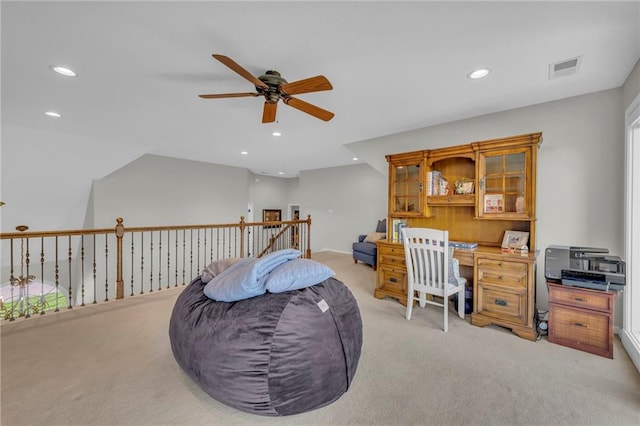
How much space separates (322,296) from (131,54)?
2.29 m

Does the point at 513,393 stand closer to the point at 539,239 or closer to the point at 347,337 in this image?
the point at 347,337

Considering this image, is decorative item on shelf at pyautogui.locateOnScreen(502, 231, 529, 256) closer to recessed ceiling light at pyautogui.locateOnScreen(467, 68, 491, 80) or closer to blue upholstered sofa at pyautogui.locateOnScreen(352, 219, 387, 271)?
recessed ceiling light at pyautogui.locateOnScreen(467, 68, 491, 80)

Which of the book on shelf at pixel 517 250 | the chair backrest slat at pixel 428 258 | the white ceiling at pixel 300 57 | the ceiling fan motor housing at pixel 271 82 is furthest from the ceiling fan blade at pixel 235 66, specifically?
the book on shelf at pixel 517 250

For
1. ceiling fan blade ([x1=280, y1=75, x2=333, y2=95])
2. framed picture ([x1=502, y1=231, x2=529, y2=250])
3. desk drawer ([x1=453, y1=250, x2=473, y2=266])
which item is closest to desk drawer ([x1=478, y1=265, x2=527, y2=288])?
desk drawer ([x1=453, y1=250, x2=473, y2=266])

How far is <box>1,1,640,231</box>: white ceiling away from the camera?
5.23 feet

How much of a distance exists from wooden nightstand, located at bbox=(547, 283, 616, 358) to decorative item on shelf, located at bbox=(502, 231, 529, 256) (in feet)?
1.41

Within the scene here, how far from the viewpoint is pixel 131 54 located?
79.4 inches

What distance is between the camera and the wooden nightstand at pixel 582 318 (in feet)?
7.16

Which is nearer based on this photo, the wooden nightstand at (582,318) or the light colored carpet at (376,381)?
the light colored carpet at (376,381)

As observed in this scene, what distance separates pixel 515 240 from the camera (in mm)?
2881

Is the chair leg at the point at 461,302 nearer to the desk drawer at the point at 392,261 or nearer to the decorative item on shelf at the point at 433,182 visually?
the desk drawer at the point at 392,261

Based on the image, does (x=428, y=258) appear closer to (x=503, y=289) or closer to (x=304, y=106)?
(x=503, y=289)

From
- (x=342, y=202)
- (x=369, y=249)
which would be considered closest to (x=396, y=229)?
(x=369, y=249)

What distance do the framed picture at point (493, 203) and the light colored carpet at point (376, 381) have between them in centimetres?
125
